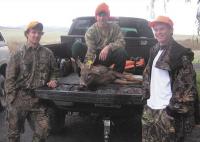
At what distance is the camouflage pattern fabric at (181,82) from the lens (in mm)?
4336

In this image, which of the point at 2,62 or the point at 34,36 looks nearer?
the point at 34,36

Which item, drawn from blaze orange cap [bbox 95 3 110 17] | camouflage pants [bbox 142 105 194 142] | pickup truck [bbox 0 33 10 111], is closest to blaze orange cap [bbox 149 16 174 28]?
camouflage pants [bbox 142 105 194 142]

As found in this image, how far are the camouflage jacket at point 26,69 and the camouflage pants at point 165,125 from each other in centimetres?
176

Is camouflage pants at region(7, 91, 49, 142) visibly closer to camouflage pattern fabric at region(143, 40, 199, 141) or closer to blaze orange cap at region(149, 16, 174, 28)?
camouflage pattern fabric at region(143, 40, 199, 141)

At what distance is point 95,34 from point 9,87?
2.12m

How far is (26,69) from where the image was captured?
589 cm

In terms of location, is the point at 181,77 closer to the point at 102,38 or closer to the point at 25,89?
the point at 25,89

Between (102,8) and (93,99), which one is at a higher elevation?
(102,8)

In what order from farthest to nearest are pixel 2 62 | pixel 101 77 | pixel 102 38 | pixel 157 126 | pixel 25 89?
pixel 2 62 < pixel 102 38 < pixel 101 77 < pixel 25 89 < pixel 157 126

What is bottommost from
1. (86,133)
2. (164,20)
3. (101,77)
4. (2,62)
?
(86,133)

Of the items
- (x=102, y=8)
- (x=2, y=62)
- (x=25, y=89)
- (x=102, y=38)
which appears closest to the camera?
(x=25, y=89)

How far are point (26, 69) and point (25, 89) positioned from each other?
27 cm

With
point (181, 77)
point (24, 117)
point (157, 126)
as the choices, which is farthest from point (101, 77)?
point (181, 77)

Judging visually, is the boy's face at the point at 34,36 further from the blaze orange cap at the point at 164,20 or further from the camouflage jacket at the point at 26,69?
the blaze orange cap at the point at 164,20
